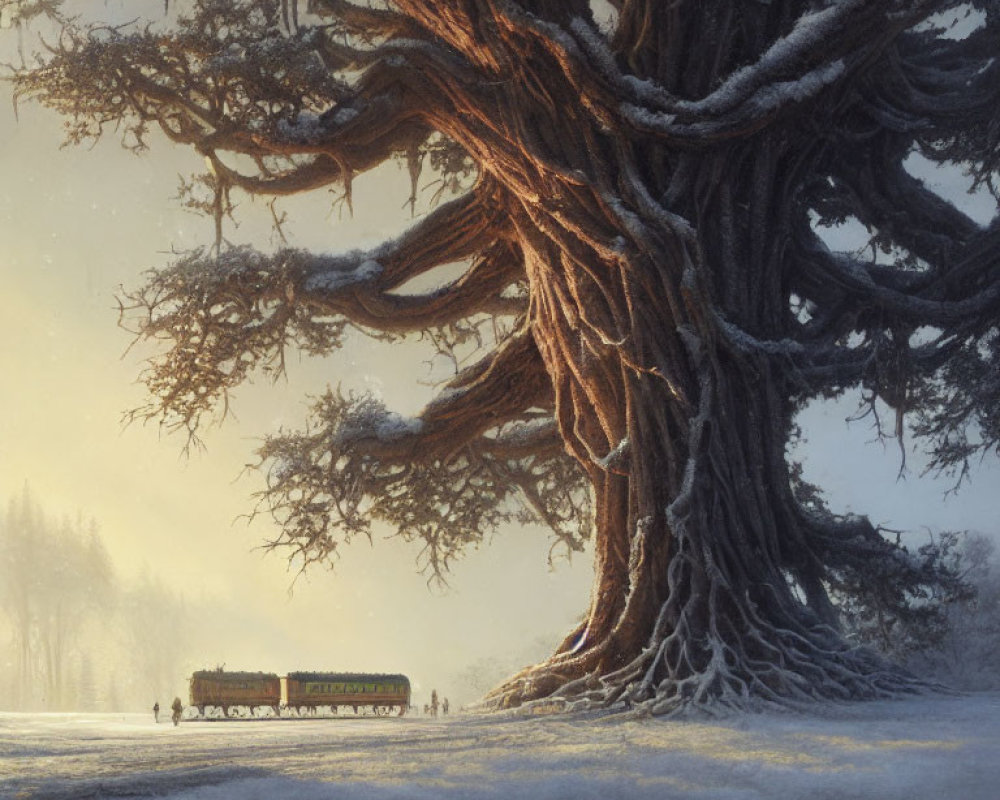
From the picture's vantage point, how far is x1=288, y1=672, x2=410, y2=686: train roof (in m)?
13.5

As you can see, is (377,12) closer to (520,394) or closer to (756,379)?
(520,394)

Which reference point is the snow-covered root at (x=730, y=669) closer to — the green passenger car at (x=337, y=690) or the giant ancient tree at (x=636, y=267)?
the giant ancient tree at (x=636, y=267)

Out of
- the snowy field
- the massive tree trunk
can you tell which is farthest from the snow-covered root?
the snowy field

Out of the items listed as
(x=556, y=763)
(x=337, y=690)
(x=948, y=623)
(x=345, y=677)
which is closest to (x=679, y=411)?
(x=556, y=763)

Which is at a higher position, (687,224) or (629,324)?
(687,224)

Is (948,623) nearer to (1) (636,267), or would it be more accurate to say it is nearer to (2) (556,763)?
(1) (636,267)

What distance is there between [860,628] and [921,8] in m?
7.21

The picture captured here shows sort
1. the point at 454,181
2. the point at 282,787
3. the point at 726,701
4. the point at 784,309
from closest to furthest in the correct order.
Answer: the point at 282,787, the point at 726,701, the point at 784,309, the point at 454,181

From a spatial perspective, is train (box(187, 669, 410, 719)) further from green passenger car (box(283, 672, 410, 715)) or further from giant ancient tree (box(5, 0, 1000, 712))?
giant ancient tree (box(5, 0, 1000, 712))

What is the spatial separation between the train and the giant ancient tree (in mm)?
3593

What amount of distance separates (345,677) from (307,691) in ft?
1.81

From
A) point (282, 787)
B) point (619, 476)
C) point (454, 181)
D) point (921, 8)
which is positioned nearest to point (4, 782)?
point (282, 787)

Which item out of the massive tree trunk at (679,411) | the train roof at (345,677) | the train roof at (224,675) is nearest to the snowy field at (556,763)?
the massive tree trunk at (679,411)

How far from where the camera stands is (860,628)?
1174 centimetres
